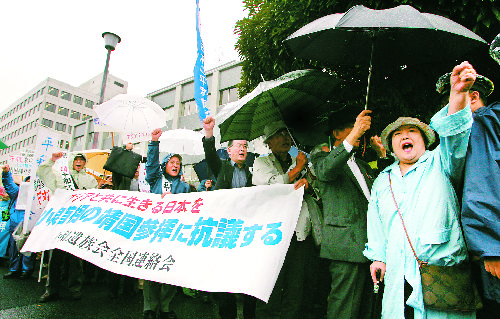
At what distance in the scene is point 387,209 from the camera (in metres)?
1.96

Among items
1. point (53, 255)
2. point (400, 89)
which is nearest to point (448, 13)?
point (400, 89)

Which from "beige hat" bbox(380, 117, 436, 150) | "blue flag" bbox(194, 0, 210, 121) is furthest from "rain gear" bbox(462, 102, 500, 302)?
"blue flag" bbox(194, 0, 210, 121)

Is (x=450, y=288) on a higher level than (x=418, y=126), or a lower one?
lower

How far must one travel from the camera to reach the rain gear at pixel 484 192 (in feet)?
4.46

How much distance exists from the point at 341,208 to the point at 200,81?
2.34 metres

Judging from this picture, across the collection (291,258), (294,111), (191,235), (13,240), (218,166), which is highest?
(294,111)

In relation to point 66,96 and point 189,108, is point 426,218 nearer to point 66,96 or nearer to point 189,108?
point 189,108

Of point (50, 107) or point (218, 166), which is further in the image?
point (50, 107)

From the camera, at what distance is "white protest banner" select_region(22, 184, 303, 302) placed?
2.48 meters

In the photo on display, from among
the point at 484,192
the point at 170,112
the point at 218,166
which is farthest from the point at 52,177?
the point at 170,112

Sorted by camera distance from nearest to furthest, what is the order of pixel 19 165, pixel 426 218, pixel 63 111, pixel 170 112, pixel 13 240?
pixel 426 218, pixel 13 240, pixel 19 165, pixel 170 112, pixel 63 111

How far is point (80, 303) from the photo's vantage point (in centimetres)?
418

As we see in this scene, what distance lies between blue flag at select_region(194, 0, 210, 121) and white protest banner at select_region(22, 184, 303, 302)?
1.06m

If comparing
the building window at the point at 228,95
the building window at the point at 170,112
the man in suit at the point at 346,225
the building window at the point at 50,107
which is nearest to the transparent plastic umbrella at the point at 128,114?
the man in suit at the point at 346,225
